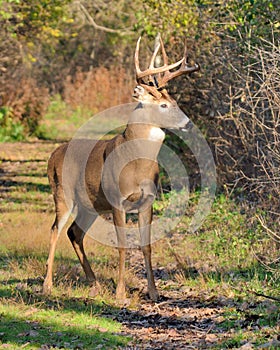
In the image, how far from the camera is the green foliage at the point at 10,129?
26.0m

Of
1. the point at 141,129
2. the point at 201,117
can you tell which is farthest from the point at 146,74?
the point at 201,117

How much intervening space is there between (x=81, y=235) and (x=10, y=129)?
1664cm

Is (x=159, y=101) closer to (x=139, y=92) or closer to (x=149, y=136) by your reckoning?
(x=139, y=92)

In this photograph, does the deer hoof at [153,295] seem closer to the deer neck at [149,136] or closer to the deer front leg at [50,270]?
the deer front leg at [50,270]

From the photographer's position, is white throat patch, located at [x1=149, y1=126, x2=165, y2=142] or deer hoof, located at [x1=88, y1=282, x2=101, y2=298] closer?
deer hoof, located at [x1=88, y1=282, x2=101, y2=298]

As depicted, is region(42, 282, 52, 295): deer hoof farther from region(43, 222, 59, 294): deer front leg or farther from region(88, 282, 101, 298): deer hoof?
region(88, 282, 101, 298): deer hoof

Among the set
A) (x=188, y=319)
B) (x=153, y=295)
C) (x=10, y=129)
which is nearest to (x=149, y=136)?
(x=153, y=295)

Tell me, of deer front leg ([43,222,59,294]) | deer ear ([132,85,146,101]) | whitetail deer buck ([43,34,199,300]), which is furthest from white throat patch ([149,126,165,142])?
deer front leg ([43,222,59,294])

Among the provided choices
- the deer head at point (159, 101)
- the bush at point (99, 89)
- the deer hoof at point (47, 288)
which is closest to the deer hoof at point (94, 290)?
the deer hoof at point (47, 288)

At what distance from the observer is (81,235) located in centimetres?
1024

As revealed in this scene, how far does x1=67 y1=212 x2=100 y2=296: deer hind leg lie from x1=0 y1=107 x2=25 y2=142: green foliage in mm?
15948

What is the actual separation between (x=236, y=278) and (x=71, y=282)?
1904mm

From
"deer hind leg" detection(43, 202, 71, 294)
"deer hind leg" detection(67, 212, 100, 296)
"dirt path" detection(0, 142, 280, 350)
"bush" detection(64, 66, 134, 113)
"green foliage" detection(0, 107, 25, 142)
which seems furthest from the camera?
"bush" detection(64, 66, 134, 113)

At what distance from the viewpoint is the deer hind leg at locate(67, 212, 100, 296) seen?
9.82 metres
